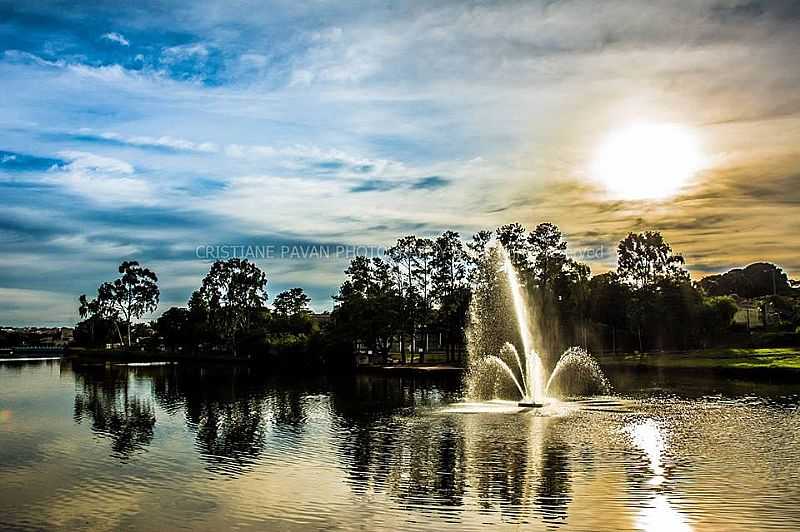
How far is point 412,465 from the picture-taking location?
1969 cm

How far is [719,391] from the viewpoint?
37719mm

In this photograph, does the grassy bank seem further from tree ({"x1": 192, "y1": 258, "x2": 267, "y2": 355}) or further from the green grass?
tree ({"x1": 192, "y1": 258, "x2": 267, "y2": 355})

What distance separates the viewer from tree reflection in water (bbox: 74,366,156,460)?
25172mm

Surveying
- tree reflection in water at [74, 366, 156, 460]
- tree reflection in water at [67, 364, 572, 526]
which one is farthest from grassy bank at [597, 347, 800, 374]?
tree reflection in water at [74, 366, 156, 460]

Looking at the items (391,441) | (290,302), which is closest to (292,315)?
(290,302)

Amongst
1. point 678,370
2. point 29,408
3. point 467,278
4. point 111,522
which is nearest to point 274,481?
point 111,522

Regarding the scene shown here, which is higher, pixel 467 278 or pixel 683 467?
pixel 467 278

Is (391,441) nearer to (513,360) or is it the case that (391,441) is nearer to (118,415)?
(118,415)

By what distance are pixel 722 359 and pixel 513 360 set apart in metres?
14.8

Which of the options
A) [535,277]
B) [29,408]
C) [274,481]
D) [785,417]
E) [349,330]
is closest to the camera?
[274,481]

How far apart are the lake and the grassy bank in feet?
31.2

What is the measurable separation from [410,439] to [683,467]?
870cm

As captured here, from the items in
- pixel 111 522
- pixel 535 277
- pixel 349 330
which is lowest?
pixel 111 522

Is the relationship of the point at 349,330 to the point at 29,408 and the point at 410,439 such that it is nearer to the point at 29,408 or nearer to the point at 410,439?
the point at 29,408
